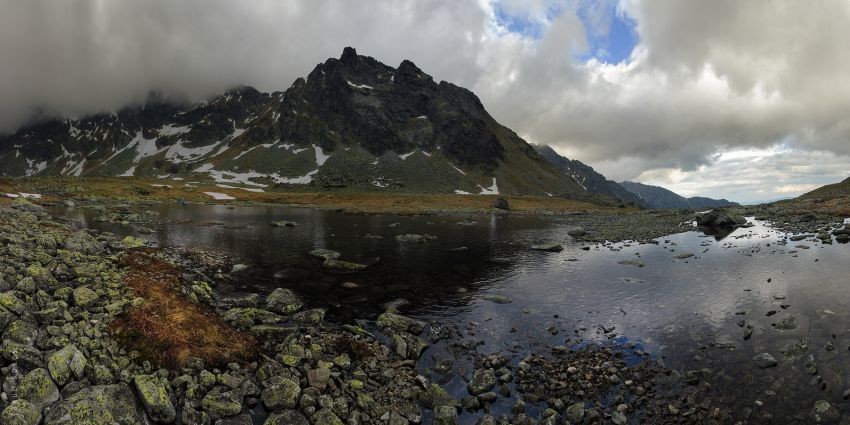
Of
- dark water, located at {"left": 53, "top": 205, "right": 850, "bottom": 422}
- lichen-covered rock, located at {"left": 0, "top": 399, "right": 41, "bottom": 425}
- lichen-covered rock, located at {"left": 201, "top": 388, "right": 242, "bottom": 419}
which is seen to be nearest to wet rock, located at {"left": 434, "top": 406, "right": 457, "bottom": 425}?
dark water, located at {"left": 53, "top": 205, "right": 850, "bottom": 422}

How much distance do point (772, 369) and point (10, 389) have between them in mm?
23725

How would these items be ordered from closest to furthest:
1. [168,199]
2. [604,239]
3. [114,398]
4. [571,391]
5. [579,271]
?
[114,398] → [571,391] → [579,271] → [604,239] → [168,199]

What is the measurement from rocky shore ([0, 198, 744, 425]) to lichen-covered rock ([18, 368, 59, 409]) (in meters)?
0.03

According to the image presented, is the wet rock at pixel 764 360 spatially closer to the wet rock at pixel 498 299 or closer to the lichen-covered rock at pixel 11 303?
the wet rock at pixel 498 299

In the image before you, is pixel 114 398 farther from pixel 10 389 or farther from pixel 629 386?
pixel 629 386

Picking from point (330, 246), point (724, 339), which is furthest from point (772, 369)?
point (330, 246)

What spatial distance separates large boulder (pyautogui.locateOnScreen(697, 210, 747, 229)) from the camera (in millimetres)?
65844

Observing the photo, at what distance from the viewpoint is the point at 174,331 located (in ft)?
47.8

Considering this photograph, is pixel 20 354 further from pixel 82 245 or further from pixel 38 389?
pixel 82 245

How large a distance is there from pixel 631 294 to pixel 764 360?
35.4ft

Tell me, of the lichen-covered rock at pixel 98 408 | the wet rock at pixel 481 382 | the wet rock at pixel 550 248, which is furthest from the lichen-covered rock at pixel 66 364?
the wet rock at pixel 550 248

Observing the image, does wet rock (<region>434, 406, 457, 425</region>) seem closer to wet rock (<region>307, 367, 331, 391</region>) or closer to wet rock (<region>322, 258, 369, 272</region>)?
wet rock (<region>307, 367, 331, 391</region>)

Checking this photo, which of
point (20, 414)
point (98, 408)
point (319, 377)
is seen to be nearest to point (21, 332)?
point (20, 414)

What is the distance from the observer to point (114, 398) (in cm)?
1046
